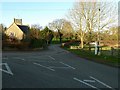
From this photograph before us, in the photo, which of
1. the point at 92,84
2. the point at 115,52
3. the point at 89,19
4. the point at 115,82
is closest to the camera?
the point at 92,84

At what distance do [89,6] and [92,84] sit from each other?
35.8m

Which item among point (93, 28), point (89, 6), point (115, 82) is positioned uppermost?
point (89, 6)

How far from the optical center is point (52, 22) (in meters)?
94.2

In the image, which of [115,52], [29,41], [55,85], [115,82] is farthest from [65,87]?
[29,41]

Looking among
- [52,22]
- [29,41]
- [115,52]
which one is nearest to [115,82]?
[115,52]

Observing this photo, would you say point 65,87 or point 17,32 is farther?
point 17,32

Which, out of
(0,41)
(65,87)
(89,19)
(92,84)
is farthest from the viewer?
(89,19)

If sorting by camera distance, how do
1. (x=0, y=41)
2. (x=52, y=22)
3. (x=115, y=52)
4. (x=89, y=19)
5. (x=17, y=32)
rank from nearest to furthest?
(x=115, y=52) < (x=0, y=41) < (x=89, y=19) < (x=17, y=32) < (x=52, y=22)

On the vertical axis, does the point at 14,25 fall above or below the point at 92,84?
above

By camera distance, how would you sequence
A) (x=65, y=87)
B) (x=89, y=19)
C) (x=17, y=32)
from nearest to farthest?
(x=65, y=87) < (x=89, y=19) < (x=17, y=32)

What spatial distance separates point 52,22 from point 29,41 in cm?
4962

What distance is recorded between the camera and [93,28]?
46.6 metres

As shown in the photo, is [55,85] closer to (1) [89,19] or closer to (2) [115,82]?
(2) [115,82]

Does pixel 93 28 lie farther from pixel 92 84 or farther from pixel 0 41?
pixel 92 84
